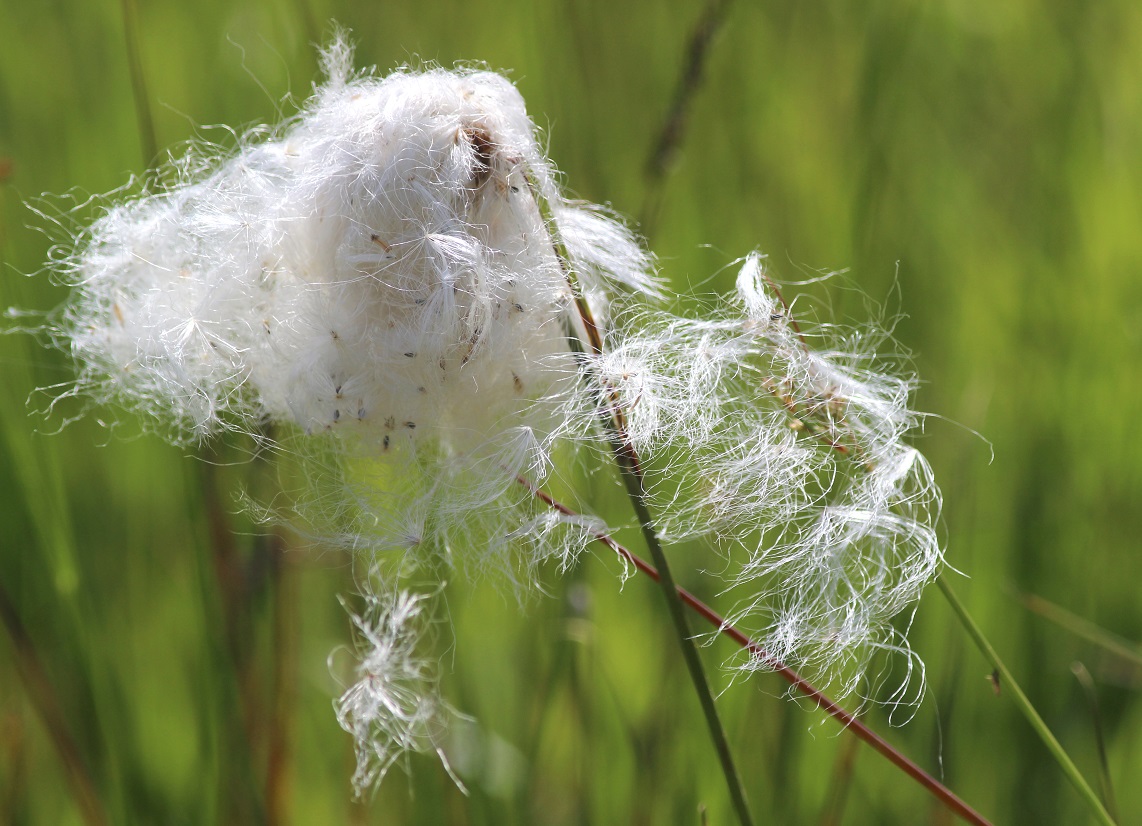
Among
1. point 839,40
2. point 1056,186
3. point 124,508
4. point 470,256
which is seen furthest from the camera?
point 839,40

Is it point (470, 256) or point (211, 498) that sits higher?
point (470, 256)

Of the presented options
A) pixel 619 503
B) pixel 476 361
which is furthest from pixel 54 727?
pixel 619 503

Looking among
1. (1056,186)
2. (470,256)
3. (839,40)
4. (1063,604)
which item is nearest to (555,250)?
(470,256)

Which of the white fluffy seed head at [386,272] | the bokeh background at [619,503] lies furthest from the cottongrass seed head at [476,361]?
the bokeh background at [619,503]

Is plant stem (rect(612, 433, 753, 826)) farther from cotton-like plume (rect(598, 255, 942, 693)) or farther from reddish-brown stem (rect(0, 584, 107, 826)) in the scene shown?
reddish-brown stem (rect(0, 584, 107, 826))

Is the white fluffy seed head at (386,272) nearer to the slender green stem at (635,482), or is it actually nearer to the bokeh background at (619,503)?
the slender green stem at (635,482)

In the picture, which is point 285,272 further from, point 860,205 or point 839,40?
point 839,40

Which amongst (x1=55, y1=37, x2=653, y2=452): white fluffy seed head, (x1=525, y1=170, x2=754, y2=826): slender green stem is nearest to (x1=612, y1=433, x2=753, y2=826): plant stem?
(x1=525, y1=170, x2=754, y2=826): slender green stem
